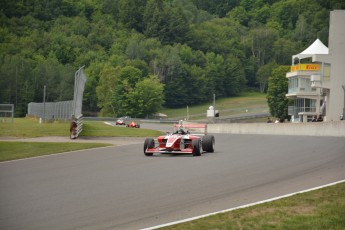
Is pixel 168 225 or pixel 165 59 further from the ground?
pixel 165 59

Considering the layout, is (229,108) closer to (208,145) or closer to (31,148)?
(31,148)

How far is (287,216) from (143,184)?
531 cm

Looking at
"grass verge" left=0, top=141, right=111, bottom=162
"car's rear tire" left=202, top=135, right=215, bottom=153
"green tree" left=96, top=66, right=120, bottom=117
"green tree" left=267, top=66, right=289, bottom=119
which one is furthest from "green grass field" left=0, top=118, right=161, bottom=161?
"green tree" left=96, top=66, right=120, bottom=117

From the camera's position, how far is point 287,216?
41.3 ft

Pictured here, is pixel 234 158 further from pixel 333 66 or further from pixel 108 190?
pixel 333 66

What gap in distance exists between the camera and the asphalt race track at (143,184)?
525 inches

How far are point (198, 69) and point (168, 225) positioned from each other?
18480 centimetres

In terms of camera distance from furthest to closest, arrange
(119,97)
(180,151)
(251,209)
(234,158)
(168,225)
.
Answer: (119,97), (180,151), (234,158), (251,209), (168,225)

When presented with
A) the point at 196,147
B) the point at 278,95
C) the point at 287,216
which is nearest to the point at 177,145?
the point at 196,147

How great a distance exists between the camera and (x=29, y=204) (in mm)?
14664

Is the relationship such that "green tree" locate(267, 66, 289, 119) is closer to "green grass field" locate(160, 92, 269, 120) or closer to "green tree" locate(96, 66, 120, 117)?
"green grass field" locate(160, 92, 269, 120)

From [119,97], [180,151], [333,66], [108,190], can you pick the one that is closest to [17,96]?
[119,97]

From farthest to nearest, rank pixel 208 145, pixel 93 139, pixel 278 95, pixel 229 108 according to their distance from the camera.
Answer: pixel 229 108 → pixel 278 95 → pixel 93 139 → pixel 208 145

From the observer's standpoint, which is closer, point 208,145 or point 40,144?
point 208,145
